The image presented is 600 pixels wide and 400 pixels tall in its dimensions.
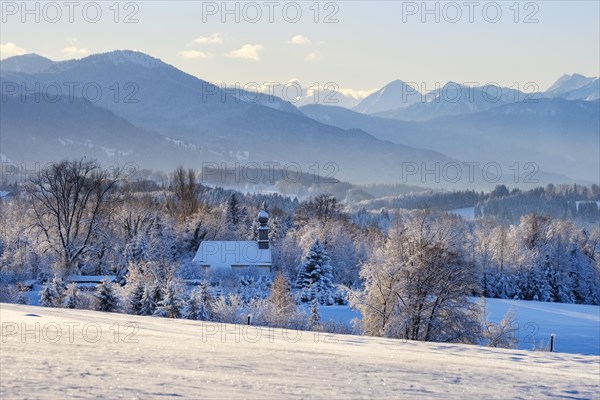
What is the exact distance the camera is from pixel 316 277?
201ft

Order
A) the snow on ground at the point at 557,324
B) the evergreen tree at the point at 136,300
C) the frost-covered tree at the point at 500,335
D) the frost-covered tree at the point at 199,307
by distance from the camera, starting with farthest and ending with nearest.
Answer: the snow on ground at the point at 557,324 < the evergreen tree at the point at 136,300 < the frost-covered tree at the point at 199,307 < the frost-covered tree at the point at 500,335

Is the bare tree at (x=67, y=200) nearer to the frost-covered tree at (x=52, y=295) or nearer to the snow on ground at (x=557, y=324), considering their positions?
the frost-covered tree at (x=52, y=295)

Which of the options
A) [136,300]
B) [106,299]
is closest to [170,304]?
[136,300]

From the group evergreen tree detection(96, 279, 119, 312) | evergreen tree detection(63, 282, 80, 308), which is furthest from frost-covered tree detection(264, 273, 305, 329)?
evergreen tree detection(63, 282, 80, 308)

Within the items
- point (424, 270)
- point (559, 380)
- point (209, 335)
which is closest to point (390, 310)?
point (424, 270)

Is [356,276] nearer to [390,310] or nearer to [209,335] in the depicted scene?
[390,310]

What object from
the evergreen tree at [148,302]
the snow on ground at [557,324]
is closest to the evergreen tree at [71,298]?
the evergreen tree at [148,302]

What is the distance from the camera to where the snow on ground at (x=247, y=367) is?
13008 millimetres

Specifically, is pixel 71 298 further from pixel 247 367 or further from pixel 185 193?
pixel 185 193

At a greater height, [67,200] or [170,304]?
[67,200]

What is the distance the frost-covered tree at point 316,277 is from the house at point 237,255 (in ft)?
12.8

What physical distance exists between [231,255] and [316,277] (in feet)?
27.7

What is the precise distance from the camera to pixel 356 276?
239ft

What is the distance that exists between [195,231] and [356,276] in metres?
17.9
